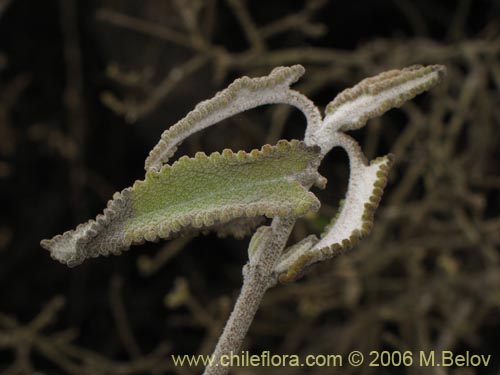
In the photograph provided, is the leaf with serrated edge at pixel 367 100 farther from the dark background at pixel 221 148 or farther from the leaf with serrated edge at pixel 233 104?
the dark background at pixel 221 148

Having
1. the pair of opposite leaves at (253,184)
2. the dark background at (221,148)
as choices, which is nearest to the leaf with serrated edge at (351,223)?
the pair of opposite leaves at (253,184)

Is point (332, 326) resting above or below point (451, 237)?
below

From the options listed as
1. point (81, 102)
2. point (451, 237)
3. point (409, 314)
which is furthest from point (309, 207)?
point (81, 102)

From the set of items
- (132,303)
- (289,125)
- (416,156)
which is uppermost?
(289,125)

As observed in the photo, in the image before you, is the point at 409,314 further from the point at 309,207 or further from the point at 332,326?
the point at 309,207

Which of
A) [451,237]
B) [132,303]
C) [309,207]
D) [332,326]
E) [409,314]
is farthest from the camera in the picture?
[132,303]

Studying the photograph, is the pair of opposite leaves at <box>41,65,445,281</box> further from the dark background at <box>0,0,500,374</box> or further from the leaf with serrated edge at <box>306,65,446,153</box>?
the dark background at <box>0,0,500,374</box>

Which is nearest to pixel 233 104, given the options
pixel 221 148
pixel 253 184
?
pixel 253 184
